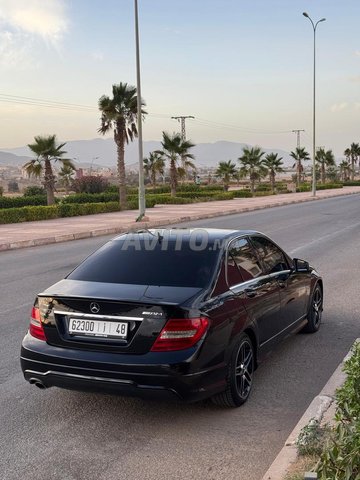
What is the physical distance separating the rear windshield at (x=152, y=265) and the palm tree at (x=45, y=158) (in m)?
30.3

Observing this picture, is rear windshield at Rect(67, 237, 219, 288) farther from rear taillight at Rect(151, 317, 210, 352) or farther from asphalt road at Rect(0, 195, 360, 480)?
asphalt road at Rect(0, 195, 360, 480)

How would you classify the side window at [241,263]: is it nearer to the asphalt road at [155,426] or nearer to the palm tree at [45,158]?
the asphalt road at [155,426]

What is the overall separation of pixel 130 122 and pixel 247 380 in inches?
1135

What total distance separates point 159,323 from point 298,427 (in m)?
1.16

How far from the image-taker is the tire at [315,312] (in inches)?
261

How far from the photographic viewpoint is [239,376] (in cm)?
455

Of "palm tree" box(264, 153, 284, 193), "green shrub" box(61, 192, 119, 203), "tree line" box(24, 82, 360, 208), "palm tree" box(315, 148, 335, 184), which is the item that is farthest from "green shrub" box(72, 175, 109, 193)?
"palm tree" box(315, 148, 335, 184)

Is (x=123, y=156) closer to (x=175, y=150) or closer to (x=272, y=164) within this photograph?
(x=175, y=150)

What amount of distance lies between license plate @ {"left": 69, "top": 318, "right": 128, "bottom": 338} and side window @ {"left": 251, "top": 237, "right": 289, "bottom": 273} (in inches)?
74.4

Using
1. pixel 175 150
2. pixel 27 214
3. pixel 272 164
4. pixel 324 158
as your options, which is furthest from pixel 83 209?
pixel 324 158

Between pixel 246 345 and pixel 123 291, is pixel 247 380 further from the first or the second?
pixel 123 291

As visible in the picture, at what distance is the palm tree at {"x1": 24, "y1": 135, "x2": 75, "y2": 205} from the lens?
3497 cm

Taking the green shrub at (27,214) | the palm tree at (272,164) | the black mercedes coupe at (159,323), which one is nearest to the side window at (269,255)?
the black mercedes coupe at (159,323)

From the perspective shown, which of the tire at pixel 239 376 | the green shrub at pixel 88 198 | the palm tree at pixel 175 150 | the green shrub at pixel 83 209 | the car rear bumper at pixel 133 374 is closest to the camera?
the car rear bumper at pixel 133 374
